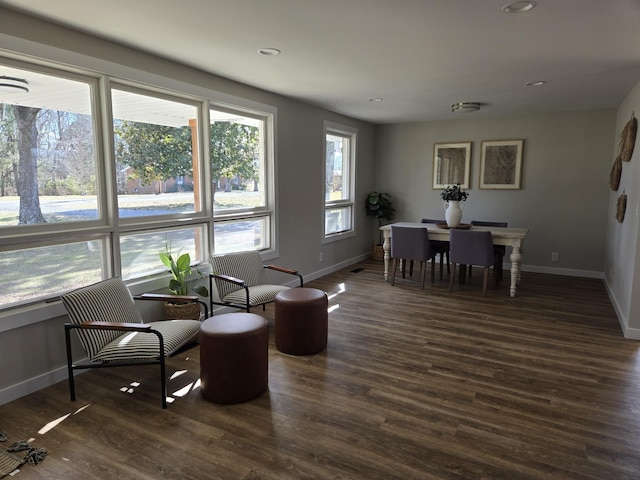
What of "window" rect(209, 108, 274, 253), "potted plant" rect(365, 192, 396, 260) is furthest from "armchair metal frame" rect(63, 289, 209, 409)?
"potted plant" rect(365, 192, 396, 260)

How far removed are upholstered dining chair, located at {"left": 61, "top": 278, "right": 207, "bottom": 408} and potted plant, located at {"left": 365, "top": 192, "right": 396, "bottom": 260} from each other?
484cm

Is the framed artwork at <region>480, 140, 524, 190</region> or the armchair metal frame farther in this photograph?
the framed artwork at <region>480, 140, 524, 190</region>

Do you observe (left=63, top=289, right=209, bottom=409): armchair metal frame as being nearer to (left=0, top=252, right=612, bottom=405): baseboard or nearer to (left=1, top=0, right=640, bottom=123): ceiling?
(left=0, top=252, right=612, bottom=405): baseboard

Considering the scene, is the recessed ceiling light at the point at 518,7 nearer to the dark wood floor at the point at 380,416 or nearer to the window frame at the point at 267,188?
the dark wood floor at the point at 380,416

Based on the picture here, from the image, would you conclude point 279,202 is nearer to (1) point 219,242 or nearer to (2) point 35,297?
(1) point 219,242

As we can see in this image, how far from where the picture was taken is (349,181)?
23.1 ft

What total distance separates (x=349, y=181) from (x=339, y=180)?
0.28 meters

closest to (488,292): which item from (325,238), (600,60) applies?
(325,238)

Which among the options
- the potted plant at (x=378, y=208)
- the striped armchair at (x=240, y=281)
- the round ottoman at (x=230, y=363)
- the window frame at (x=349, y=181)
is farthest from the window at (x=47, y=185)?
the potted plant at (x=378, y=208)

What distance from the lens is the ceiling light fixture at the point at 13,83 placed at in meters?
2.66

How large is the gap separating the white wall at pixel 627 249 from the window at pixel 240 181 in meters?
3.76

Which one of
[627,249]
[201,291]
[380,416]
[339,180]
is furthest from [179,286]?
[627,249]

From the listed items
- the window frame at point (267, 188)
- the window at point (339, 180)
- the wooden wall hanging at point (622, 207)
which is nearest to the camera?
the wooden wall hanging at point (622, 207)

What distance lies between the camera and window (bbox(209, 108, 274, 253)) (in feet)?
14.4
